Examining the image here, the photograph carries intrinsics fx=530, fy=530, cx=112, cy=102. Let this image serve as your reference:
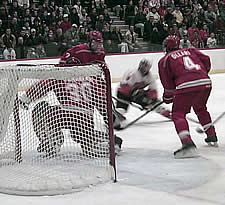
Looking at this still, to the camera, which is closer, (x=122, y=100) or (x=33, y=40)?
(x=122, y=100)

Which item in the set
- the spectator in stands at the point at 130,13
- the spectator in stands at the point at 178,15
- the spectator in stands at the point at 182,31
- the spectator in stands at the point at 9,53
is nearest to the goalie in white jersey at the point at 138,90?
the spectator in stands at the point at 9,53

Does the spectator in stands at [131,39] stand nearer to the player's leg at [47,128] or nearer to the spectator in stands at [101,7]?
the spectator in stands at [101,7]

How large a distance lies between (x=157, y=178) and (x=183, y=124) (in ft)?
1.98

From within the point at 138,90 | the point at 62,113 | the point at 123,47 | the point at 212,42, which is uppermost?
Answer: the point at 62,113

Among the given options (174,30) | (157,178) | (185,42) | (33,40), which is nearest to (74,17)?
(33,40)

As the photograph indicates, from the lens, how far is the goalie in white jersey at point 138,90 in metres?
4.35

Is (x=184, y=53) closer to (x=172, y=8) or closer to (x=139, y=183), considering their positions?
(x=139, y=183)

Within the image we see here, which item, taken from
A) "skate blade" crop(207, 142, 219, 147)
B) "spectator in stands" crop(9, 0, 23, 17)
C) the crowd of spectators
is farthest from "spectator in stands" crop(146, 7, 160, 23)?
"skate blade" crop(207, 142, 219, 147)

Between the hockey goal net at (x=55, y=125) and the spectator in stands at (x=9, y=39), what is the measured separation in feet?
16.9

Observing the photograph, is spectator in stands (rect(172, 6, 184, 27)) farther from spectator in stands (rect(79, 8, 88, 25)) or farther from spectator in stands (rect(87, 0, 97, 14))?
spectator in stands (rect(79, 8, 88, 25))

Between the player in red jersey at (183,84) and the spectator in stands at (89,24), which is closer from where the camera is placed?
the player in red jersey at (183,84)

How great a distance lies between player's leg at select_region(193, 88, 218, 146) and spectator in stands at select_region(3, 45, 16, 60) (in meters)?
4.79

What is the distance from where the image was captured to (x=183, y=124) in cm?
373

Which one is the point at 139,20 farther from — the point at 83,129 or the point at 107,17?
the point at 83,129
